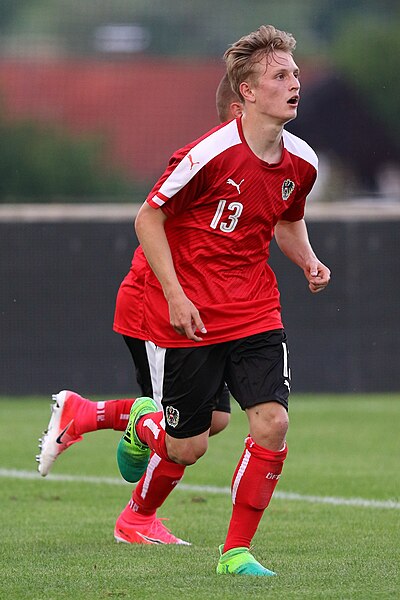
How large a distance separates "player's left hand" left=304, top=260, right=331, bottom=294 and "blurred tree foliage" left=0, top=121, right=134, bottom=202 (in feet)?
77.1

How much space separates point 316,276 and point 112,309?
28.7ft

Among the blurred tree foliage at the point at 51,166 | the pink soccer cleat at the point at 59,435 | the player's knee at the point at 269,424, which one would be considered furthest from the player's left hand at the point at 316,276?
the blurred tree foliage at the point at 51,166

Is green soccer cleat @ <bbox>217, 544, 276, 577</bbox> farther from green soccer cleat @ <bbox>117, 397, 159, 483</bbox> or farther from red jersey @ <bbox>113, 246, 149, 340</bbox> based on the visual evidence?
red jersey @ <bbox>113, 246, 149, 340</bbox>

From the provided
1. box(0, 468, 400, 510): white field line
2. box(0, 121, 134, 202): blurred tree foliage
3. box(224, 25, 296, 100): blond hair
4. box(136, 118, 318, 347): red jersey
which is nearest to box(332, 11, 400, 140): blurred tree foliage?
box(0, 121, 134, 202): blurred tree foliage

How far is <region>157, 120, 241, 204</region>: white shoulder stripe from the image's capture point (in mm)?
5617

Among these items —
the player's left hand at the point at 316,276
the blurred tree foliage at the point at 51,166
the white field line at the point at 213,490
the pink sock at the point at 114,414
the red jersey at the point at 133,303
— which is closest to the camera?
the player's left hand at the point at 316,276

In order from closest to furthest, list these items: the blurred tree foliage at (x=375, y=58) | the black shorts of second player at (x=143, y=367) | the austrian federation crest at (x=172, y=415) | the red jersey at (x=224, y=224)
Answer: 1. the red jersey at (x=224, y=224)
2. the austrian federation crest at (x=172, y=415)
3. the black shorts of second player at (x=143, y=367)
4. the blurred tree foliage at (x=375, y=58)

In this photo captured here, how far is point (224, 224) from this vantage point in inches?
226

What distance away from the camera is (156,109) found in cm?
3484

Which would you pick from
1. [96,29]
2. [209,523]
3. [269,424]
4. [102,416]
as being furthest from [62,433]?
[96,29]

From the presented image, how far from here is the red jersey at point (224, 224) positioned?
5672mm

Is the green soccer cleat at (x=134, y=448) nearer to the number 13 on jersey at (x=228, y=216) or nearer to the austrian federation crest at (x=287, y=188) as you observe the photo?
the number 13 on jersey at (x=228, y=216)

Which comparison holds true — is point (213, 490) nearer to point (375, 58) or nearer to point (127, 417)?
point (127, 417)

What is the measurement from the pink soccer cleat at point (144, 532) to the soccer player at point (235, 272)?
810 mm
